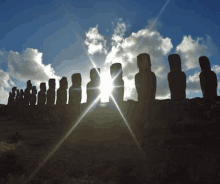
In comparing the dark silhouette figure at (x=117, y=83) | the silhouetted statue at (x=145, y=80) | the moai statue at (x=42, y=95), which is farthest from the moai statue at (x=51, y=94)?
the silhouetted statue at (x=145, y=80)

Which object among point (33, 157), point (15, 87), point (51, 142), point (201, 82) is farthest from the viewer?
point (15, 87)

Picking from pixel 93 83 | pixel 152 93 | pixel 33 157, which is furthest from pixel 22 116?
pixel 152 93

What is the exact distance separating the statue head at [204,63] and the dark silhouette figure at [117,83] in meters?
5.47

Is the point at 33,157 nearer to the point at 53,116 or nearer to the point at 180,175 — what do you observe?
the point at 180,175

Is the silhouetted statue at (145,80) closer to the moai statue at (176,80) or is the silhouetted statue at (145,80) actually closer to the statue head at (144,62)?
the statue head at (144,62)

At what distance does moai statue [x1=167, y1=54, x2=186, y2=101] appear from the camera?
9266 millimetres

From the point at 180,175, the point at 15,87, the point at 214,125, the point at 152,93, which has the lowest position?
the point at 180,175

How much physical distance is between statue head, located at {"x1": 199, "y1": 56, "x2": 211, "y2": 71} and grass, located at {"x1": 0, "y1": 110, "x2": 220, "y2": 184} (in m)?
4.91

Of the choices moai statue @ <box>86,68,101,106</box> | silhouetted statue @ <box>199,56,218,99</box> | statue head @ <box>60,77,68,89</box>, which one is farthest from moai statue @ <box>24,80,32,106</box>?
silhouetted statue @ <box>199,56,218,99</box>

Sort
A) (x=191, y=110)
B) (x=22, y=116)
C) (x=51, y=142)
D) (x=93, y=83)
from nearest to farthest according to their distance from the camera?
(x=51, y=142) → (x=191, y=110) → (x=93, y=83) → (x=22, y=116)

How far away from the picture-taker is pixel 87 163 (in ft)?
14.7

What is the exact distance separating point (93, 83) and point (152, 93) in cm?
455

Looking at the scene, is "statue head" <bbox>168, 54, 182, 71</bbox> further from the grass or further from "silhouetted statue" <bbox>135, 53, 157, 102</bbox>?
the grass

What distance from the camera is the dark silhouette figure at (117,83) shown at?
412 inches
